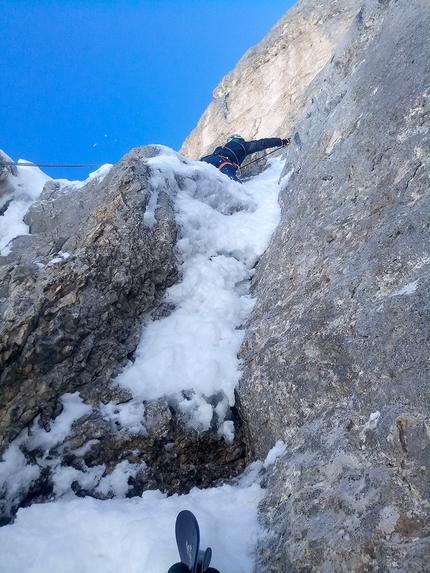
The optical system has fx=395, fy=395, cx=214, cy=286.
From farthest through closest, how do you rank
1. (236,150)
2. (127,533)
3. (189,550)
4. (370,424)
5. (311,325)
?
(236,150)
(311,325)
(127,533)
(370,424)
(189,550)

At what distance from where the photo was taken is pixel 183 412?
15.5ft

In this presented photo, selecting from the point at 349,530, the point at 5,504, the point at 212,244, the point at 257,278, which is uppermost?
the point at 212,244

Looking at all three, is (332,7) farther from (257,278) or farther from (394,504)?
(394,504)

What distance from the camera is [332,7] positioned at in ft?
52.6

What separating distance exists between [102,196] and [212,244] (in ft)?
6.77

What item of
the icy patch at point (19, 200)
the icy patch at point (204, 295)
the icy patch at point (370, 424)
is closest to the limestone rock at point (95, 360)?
the icy patch at point (204, 295)

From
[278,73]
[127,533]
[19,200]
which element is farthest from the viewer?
[278,73]

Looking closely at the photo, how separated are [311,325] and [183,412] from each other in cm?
184

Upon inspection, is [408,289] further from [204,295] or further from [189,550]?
[204,295]

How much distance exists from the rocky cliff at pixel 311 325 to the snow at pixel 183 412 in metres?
0.15

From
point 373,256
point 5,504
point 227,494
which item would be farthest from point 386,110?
point 5,504

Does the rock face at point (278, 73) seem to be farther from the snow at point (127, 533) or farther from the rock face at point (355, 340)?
the snow at point (127, 533)

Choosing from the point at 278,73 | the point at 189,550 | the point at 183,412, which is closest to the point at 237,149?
the point at 278,73

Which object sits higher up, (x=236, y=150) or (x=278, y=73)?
(x=278, y=73)
